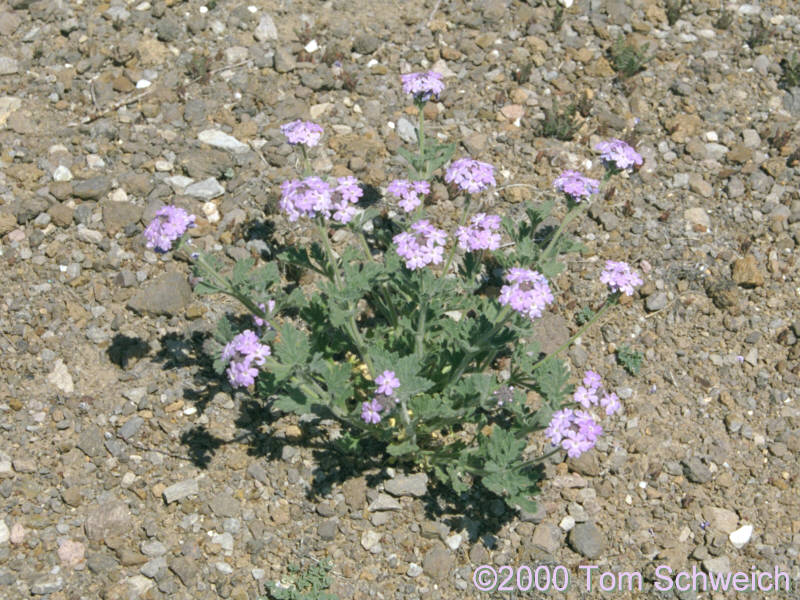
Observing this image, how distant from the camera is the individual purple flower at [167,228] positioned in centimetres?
548

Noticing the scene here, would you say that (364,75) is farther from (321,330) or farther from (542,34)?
(321,330)

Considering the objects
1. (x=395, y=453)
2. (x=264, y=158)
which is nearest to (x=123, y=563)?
(x=395, y=453)

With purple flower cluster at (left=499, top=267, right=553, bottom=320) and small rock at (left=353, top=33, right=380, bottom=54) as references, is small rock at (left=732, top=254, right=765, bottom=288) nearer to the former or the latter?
purple flower cluster at (left=499, top=267, right=553, bottom=320)

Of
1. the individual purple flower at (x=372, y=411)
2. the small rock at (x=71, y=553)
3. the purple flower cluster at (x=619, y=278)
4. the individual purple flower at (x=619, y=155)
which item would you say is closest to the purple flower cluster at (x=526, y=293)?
the purple flower cluster at (x=619, y=278)

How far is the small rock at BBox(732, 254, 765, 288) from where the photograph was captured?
7.83 m

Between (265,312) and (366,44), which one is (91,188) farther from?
(366,44)

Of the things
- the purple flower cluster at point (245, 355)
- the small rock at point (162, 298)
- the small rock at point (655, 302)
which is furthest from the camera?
the small rock at point (655, 302)

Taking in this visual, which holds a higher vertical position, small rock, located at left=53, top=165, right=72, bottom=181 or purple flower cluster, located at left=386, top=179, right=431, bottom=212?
purple flower cluster, located at left=386, top=179, right=431, bottom=212

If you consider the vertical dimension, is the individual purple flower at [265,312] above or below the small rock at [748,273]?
above

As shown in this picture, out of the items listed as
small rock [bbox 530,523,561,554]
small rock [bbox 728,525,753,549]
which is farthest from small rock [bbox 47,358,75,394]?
small rock [bbox 728,525,753,549]

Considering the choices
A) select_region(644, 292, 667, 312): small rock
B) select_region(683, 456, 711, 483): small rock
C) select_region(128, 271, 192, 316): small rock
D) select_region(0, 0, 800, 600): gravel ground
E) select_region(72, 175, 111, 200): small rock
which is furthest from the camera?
select_region(72, 175, 111, 200): small rock

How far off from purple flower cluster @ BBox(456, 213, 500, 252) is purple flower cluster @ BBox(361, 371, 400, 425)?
1076 mm

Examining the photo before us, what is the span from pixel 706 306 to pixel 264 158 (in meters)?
4.56

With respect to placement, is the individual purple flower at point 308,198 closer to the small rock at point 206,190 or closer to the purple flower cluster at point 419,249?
the purple flower cluster at point 419,249
